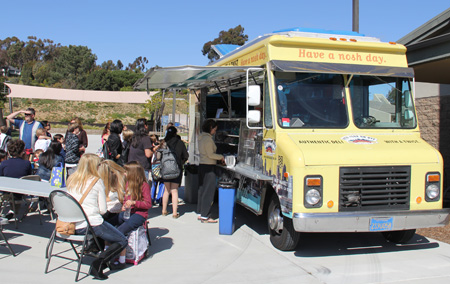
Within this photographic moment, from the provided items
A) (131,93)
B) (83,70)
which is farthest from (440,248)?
(83,70)

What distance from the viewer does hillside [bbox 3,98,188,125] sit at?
50.9 metres

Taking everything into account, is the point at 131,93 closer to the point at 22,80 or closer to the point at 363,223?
the point at 22,80

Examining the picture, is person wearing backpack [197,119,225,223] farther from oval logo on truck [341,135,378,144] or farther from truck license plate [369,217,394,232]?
truck license plate [369,217,394,232]

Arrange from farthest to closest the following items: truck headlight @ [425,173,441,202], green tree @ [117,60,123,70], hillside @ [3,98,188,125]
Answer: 1. green tree @ [117,60,123,70]
2. hillside @ [3,98,188,125]
3. truck headlight @ [425,173,441,202]

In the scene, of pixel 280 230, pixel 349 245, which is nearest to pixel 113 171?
pixel 280 230

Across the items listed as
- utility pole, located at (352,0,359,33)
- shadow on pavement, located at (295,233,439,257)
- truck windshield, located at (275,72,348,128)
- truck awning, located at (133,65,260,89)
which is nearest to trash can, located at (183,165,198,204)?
truck awning, located at (133,65,260,89)

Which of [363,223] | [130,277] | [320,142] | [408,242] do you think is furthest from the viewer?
[408,242]

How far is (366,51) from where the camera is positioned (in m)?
6.34

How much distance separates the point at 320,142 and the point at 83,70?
77075 mm

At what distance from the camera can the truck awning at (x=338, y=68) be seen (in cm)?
587

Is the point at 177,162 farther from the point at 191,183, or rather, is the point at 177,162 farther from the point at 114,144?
the point at 191,183

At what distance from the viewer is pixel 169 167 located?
7.73 meters

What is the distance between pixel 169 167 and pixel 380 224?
12.7 ft

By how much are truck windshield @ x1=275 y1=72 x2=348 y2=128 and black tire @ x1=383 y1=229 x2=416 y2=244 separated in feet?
6.16
